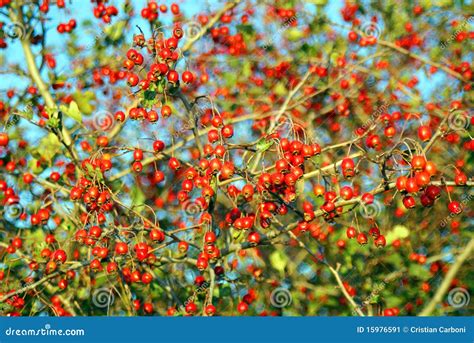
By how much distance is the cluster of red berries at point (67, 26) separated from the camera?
20.5 ft

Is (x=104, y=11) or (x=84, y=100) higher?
(x=104, y=11)

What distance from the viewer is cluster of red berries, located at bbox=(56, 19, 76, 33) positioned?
6254 millimetres

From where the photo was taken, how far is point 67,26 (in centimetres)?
625

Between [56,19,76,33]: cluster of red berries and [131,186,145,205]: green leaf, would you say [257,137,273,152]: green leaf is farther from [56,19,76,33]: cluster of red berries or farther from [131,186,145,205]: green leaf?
[56,19,76,33]: cluster of red berries

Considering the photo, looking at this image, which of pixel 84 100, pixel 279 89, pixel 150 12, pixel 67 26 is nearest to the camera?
pixel 84 100

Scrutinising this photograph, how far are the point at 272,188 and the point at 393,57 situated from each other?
4.60m

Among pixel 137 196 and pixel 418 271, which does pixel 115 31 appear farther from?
pixel 418 271

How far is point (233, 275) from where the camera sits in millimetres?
5488

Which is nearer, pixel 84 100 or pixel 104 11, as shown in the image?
pixel 84 100

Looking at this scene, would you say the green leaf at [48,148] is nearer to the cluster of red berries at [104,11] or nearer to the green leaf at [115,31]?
the green leaf at [115,31]

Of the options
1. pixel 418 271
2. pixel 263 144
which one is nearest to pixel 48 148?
pixel 263 144

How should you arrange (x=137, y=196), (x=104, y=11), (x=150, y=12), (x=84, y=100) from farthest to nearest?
(x=104, y=11) < (x=150, y=12) < (x=84, y=100) < (x=137, y=196)

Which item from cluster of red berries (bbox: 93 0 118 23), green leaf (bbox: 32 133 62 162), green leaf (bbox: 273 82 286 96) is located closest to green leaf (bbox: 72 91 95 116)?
green leaf (bbox: 32 133 62 162)

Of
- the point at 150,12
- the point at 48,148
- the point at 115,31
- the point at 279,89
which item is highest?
the point at 150,12
